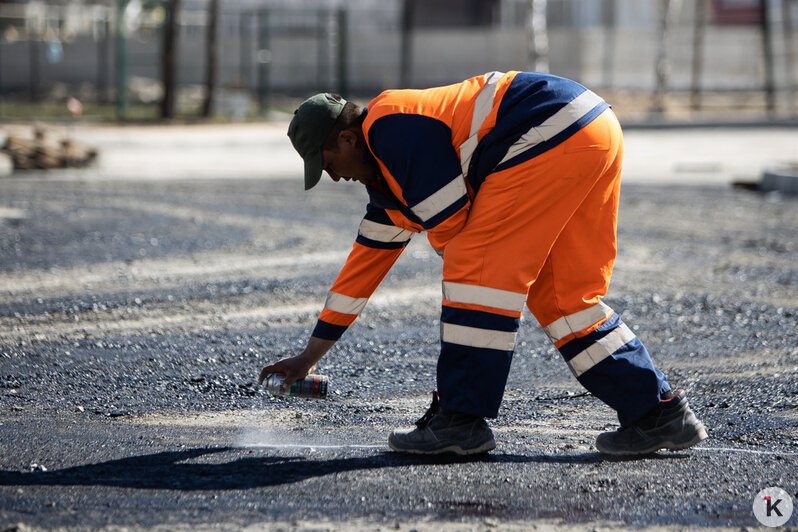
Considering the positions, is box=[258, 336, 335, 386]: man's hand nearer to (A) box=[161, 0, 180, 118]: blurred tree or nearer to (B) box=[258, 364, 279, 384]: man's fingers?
(B) box=[258, 364, 279, 384]: man's fingers

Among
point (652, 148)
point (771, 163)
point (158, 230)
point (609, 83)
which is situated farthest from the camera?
point (609, 83)

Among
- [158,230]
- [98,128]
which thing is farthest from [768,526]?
[98,128]

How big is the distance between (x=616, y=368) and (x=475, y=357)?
1.76ft

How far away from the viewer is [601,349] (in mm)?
3545

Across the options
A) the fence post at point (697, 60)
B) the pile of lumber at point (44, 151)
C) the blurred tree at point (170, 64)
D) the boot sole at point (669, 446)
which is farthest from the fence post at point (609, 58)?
the boot sole at point (669, 446)

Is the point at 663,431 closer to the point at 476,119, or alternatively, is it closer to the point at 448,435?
the point at 448,435

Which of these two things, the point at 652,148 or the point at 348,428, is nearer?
the point at 348,428

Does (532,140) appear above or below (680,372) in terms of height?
above

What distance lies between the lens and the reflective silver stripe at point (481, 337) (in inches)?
134

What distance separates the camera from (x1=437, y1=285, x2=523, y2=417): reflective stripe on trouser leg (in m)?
3.41

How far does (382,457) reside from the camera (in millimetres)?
3723

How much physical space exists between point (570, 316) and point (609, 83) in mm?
25043

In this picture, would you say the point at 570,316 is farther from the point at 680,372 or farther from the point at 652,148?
the point at 652,148

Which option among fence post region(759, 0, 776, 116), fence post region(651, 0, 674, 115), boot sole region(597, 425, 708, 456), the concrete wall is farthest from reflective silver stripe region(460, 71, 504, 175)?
the concrete wall
